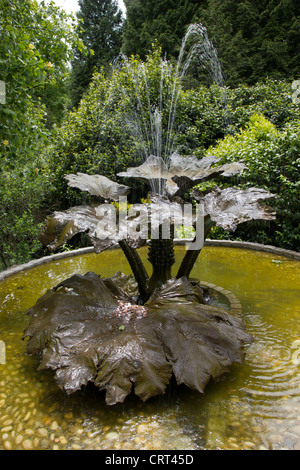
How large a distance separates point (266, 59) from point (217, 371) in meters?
15.1

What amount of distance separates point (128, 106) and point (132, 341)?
7314mm

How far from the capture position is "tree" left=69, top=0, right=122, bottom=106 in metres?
17.6

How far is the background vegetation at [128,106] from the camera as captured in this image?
2.85 metres

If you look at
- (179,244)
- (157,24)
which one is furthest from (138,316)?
(157,24)

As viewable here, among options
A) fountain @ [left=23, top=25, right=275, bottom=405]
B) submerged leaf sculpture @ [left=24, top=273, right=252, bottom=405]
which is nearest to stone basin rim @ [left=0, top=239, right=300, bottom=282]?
fountain @ [left=23, top=25, right=275, bottom=405]

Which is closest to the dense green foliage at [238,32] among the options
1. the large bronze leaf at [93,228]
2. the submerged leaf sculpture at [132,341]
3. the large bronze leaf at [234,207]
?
the large bronze leaf at [234,207]

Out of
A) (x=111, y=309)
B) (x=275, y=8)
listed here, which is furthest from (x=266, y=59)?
(x=111, y=309)

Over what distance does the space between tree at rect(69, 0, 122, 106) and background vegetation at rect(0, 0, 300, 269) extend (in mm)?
756

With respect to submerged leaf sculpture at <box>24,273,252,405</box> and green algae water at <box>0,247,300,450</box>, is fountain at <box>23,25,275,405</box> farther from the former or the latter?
green algae water at <box>0,247,300,450</box>

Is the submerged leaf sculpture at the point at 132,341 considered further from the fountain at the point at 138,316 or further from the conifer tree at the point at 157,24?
the conifer tree at the point at 157,24

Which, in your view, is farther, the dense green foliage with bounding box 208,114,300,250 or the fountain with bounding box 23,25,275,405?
the dense green foliage with bounding box 208,114,300,250

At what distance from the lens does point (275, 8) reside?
13.4 m

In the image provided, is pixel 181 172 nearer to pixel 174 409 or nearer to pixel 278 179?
pixel 174 409

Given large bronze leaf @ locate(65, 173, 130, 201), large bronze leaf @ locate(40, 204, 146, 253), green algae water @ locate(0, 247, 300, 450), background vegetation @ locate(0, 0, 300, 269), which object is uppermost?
background vegetation @ locate(0, 0, 300, 269)
